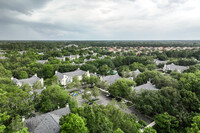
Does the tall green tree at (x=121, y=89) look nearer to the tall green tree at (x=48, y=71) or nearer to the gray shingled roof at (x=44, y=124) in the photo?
the gray shingled roof at (x=44, y=124)

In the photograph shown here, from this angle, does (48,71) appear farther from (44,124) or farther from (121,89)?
(44,124)

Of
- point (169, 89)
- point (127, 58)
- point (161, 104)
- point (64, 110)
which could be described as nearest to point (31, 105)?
point (64, 110)

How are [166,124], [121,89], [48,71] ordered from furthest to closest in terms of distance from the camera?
[48,71] → [121,89] → [166,124]

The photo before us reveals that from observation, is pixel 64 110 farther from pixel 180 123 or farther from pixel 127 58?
pixel 127 58

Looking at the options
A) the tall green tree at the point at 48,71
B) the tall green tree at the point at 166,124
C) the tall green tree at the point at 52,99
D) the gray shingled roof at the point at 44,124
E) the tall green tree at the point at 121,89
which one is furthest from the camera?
the tall green tree at the point at 48,71

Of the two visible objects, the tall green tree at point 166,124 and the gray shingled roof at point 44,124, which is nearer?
the gray shingled roof at point 44,124

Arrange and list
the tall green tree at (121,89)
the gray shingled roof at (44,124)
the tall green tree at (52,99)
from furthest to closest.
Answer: the tall green tree at (121,89), the tall green tree at (52,99), the gray shingled roof at (44,124)

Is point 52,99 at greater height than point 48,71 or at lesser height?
greater

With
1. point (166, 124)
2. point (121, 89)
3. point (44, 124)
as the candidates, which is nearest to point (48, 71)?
point (121, 89)

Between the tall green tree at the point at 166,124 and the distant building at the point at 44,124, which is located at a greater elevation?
the distant building at the point at 44,124

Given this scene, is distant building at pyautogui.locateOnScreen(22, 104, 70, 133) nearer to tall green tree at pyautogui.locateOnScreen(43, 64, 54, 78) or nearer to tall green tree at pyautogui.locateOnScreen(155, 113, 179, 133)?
tall green tree at pyautogui.locateOnScreen(155, 113, 179, 133)

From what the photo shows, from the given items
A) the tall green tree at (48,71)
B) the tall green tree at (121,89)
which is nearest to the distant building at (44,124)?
the tall green tree at (121,89)
